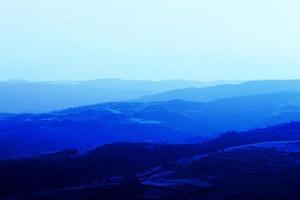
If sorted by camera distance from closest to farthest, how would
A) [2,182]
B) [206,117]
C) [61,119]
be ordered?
[2,182]
[61,119]
[206,117]

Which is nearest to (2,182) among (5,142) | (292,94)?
(5,142)

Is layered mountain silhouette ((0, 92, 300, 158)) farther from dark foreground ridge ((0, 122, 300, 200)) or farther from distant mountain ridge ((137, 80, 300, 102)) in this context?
distant mountain ridge ((137, 80, 300, 102))

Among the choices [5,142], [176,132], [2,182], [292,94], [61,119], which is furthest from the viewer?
[292,94]

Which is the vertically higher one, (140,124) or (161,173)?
(161,173)

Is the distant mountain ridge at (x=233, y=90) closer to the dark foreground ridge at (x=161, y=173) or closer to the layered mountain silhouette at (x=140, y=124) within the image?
the layered mountain silhouette at (x=140, y=124)

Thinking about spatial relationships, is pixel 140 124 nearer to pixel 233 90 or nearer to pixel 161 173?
pixel 161 173

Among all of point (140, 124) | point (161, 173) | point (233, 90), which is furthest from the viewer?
point (233, 90)

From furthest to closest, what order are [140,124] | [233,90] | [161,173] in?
[233,90]
[140,124]
[161,173]

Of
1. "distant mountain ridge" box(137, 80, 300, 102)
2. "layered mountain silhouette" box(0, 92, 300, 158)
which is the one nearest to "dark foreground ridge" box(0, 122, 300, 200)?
"layered mountain silhouette" box(0, 92, 300, 158)

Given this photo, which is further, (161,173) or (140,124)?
(140,124)

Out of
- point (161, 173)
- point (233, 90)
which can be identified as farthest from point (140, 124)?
point (233, 90)

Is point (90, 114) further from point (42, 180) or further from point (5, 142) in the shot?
point (42, 180)
